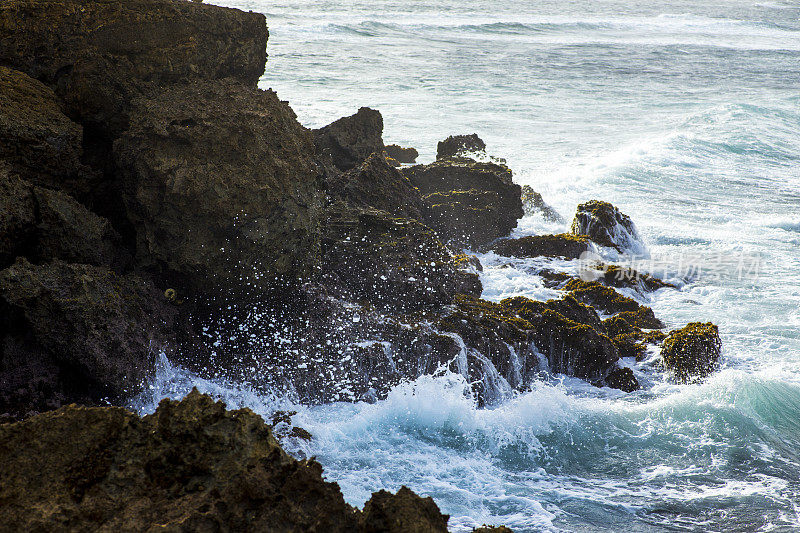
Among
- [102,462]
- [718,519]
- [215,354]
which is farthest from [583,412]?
[102,462]

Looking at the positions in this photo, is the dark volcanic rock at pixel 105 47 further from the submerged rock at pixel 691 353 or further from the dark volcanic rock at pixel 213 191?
the submerged rock at pixel 691 353

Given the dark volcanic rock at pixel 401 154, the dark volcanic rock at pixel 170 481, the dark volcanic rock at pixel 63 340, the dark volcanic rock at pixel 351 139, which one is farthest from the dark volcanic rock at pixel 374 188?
the dark volcanic rock at pixel 401 154

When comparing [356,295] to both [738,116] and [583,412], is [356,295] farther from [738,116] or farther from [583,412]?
[738,116]

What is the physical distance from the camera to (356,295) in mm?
5398

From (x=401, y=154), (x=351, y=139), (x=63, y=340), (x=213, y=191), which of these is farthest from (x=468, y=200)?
(x=63, y=340)

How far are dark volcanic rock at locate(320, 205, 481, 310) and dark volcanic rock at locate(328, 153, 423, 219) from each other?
0.53 meters

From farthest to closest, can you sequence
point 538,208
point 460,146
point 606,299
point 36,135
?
point 538,208
point 460,146
point 606,299
point 36,135

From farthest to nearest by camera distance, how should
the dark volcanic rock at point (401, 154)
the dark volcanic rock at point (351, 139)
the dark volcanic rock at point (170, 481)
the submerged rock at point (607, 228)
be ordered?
the dark volcanic rock at point (401, 154) < the submerged rock at point (607, 228) < the dark volcanic rock at point (351, 139) < the dark volcanic rock at point (170, 481)

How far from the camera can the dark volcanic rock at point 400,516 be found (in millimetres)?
2131

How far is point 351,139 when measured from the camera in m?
7.76

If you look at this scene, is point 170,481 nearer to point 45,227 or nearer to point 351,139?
point 45,227

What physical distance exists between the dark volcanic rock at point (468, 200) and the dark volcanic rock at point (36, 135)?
4176mm

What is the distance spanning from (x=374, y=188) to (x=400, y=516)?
489cm

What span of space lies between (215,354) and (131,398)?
73 centimetres
